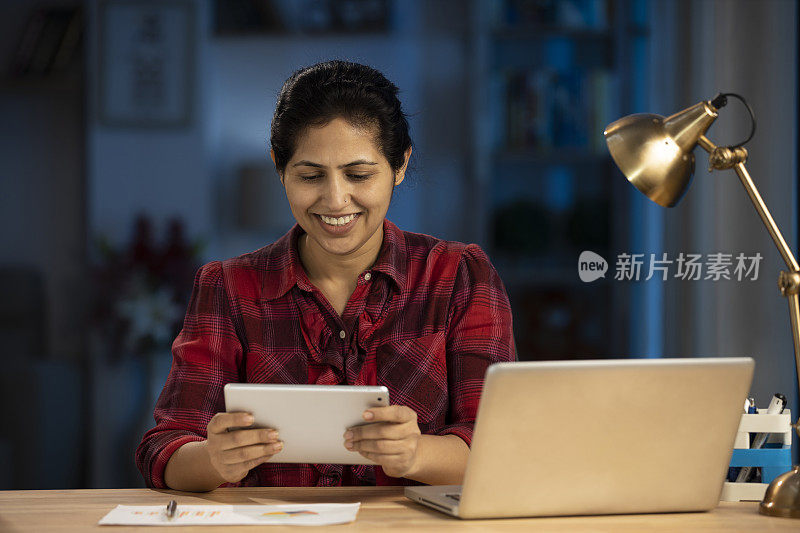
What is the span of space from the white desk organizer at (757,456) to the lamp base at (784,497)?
0.08 meters

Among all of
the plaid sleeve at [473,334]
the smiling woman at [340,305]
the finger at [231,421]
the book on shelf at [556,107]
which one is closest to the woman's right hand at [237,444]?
the finger at [231,421]

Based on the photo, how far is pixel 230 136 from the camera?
3963 mm

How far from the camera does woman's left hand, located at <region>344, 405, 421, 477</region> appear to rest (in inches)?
44.5

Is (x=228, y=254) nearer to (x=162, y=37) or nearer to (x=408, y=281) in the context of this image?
(x=162, y=37)

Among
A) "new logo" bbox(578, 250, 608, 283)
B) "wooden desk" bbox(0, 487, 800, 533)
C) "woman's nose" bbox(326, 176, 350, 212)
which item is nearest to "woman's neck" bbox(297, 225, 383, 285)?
"woman's nose" bbox(326, 176, 350, 212)

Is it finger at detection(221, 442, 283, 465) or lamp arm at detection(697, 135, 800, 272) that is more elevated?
lamp arm at detection(697, 135, 800, 272)

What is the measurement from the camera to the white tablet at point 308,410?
108cm

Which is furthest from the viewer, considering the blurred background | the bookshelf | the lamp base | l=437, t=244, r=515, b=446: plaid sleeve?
the bookshelf

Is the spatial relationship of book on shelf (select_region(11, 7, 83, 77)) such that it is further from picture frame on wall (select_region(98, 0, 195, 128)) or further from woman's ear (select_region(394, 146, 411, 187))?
woman's ear (select_region(394, 146, 411, 187))

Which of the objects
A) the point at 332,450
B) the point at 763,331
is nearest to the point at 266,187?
the point at 763,331

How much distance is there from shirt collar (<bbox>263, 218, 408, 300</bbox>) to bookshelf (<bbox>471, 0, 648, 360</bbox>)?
2.20m

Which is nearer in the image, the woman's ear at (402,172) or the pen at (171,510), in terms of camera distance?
the pen at (171,510)

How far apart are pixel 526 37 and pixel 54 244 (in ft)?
6.84

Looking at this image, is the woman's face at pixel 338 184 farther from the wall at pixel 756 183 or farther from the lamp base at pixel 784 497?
the wall at pixel 756 183
